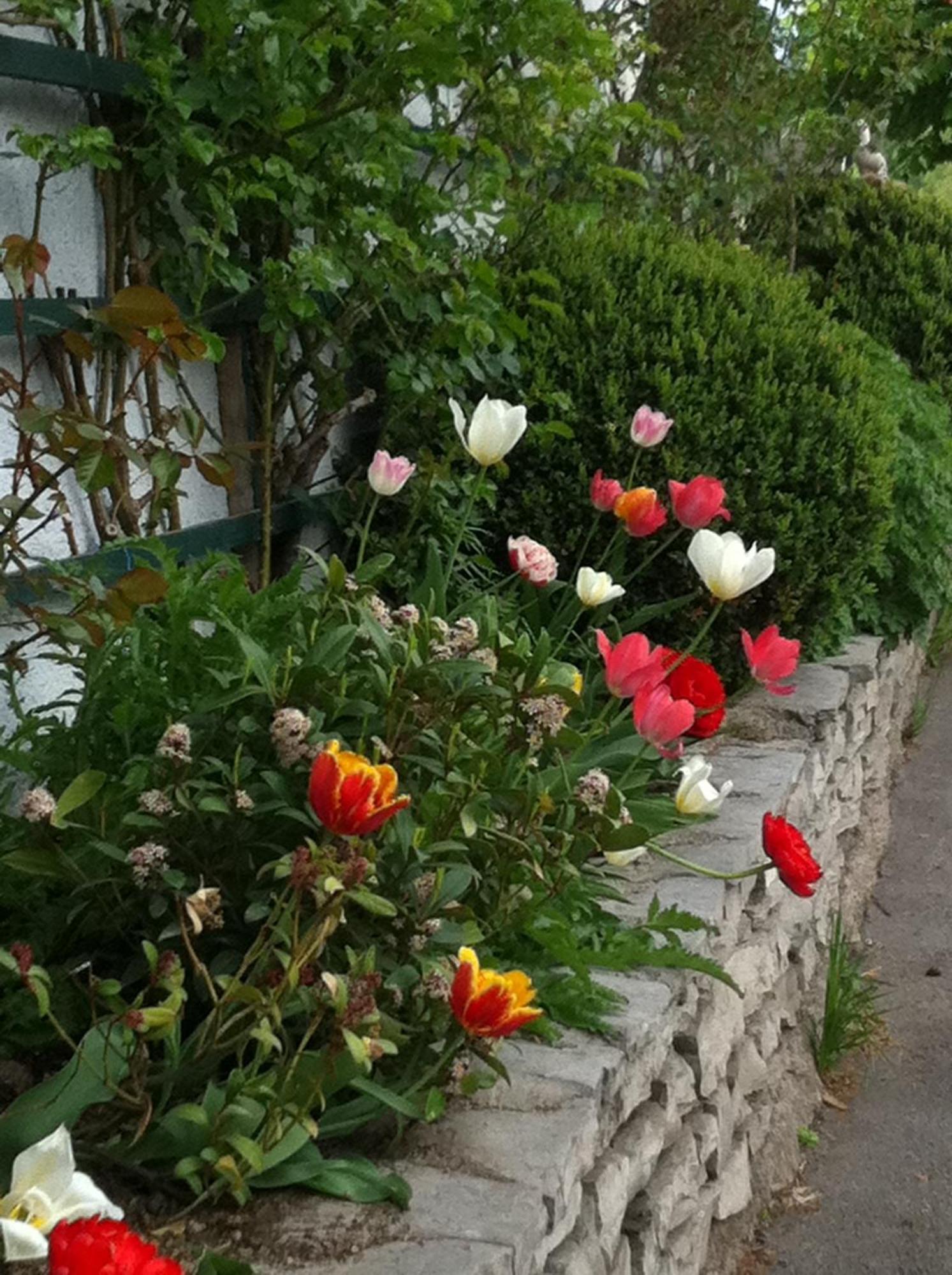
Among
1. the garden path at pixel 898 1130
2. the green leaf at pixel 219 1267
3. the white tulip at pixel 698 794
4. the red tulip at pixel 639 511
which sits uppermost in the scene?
the red tulip at pixel 639 511

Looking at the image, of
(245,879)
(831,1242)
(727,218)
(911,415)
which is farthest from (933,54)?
(245,879)

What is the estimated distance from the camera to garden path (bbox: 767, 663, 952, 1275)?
3.17 metres

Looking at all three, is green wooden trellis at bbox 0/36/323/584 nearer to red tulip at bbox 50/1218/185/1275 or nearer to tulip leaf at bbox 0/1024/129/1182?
tulip leaf at bbox 0/1024/129/1182

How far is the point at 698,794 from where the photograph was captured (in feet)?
8.43

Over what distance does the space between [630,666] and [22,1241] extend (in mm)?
1361

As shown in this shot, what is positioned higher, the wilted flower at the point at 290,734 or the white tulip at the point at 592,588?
the wilted flower at the point at 290,734

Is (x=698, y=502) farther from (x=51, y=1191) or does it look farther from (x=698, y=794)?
(x=51, y=1191)

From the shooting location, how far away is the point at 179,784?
196 centimetres

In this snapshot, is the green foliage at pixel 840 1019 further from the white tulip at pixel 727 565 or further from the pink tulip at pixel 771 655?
the white tulip at pixel 727 565

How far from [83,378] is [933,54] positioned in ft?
22.6

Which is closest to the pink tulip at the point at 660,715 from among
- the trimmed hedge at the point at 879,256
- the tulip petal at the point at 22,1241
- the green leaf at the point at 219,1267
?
the green leaf at the point at 219,1267

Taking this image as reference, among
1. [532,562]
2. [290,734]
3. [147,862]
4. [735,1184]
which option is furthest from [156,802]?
[735,1184]

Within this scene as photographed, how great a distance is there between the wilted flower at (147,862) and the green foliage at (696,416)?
84.8 inches

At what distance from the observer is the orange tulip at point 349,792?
162 cm
